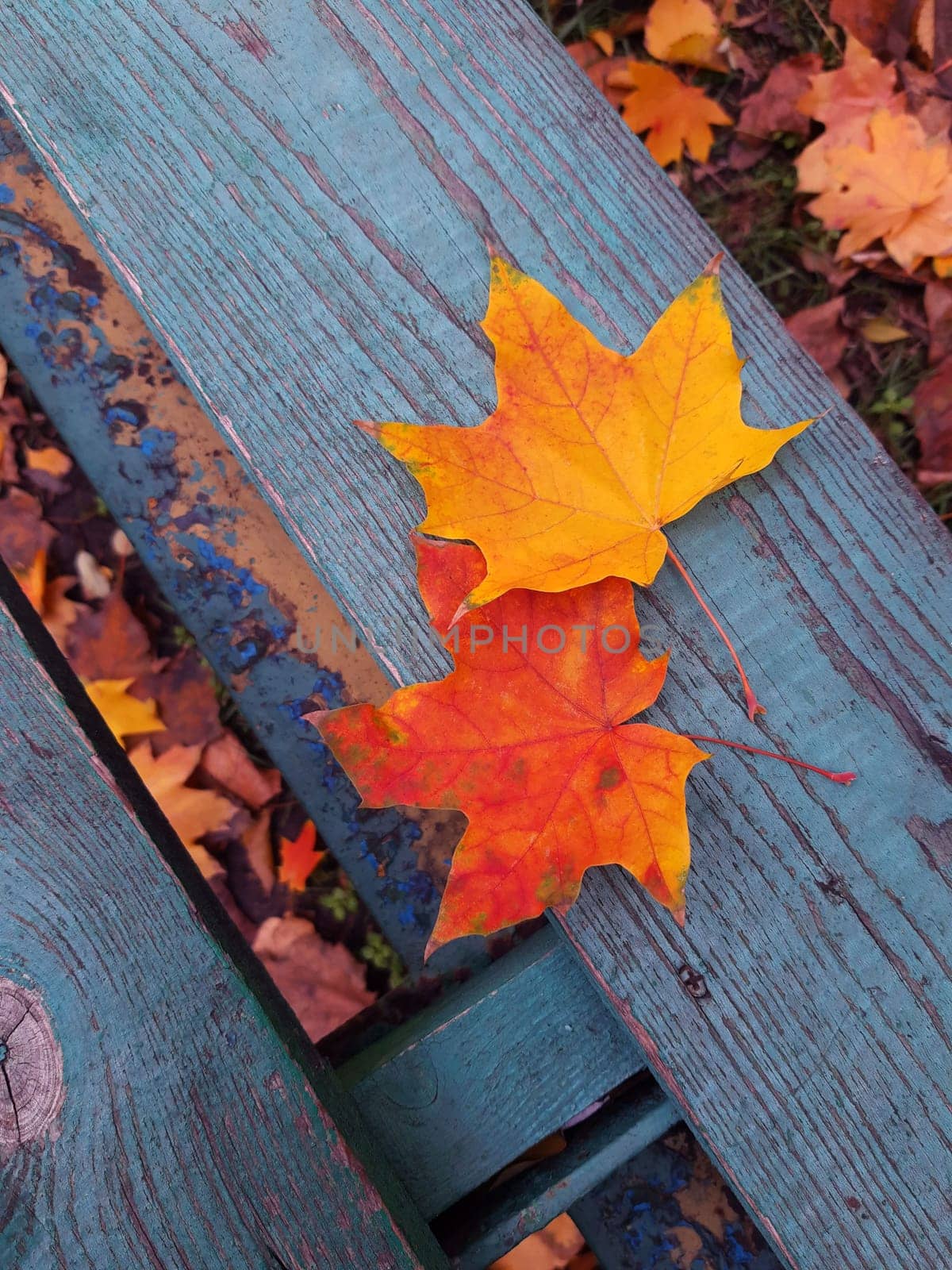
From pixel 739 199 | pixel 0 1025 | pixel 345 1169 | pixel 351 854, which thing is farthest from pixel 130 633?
pixel 739 199

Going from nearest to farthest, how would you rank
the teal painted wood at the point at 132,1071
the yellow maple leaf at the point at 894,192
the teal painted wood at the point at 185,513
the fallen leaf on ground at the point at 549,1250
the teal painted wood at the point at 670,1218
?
the teal painted wood at the point at 132,1071 < the teal painted wood at the point at 670,1218 < the teal painted wood at the point at 185,513 < the fallen leaf on ground at the point at 549,1250 < the yellow maple leaf at the point at 894,192

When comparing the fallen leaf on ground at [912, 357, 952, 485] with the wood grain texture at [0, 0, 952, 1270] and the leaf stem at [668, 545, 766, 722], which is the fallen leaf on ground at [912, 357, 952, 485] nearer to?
the wood grain texture at [0, 0, 952, 1270]

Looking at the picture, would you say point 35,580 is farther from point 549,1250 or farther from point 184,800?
point 549,1250

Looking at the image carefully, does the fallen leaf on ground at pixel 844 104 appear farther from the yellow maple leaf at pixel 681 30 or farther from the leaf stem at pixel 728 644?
the leaf stem at pixel 728 644

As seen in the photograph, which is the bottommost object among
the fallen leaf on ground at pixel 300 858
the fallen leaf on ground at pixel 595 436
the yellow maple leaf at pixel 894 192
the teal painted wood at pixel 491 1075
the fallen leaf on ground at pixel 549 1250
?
the fallen leaf on ground at pixel 549 1250

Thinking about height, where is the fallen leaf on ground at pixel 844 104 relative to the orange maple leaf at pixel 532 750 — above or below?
above

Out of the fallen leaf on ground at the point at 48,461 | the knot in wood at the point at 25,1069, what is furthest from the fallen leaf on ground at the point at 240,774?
the knot in wood at the point at 25,1069
